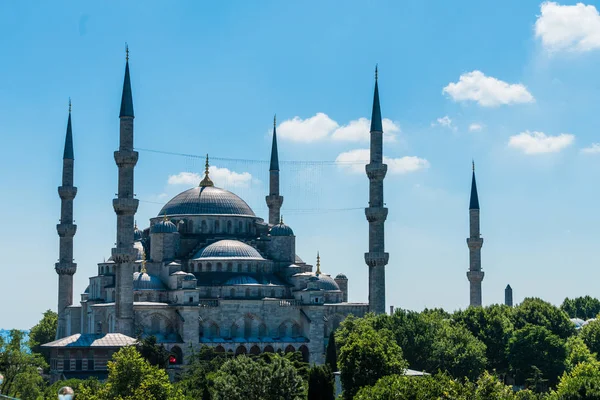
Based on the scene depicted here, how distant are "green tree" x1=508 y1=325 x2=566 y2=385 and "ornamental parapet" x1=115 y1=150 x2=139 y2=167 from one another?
875 inches

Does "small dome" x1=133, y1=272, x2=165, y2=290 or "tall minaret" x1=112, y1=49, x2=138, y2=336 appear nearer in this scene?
"tall minaret" x1=112, y1=49, x2=138, y2=336

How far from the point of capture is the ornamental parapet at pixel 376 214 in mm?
59281

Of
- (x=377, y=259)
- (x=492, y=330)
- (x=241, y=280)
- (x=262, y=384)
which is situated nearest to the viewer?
(x=262, y=384)

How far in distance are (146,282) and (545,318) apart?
2243cm

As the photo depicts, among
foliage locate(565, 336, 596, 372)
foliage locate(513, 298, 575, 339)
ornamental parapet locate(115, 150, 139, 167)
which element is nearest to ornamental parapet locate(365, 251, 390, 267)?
foliage locate(513, 298, 575, 339)

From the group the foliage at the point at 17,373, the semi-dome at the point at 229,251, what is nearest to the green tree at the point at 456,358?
the semi-dome at the point at 229,251

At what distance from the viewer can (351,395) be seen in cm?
3750

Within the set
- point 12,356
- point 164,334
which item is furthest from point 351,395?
point 164,334

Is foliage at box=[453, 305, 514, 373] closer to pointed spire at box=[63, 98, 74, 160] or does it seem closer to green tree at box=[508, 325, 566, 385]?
green tree at box=[508, 325, 566, 385]

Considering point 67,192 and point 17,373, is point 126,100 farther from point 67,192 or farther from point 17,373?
point 17,373

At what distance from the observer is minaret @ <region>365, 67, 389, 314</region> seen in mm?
59281

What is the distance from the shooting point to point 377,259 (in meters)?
59.0

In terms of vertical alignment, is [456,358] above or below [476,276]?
below

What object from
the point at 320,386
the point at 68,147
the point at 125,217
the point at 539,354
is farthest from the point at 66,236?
the point at 320,386
